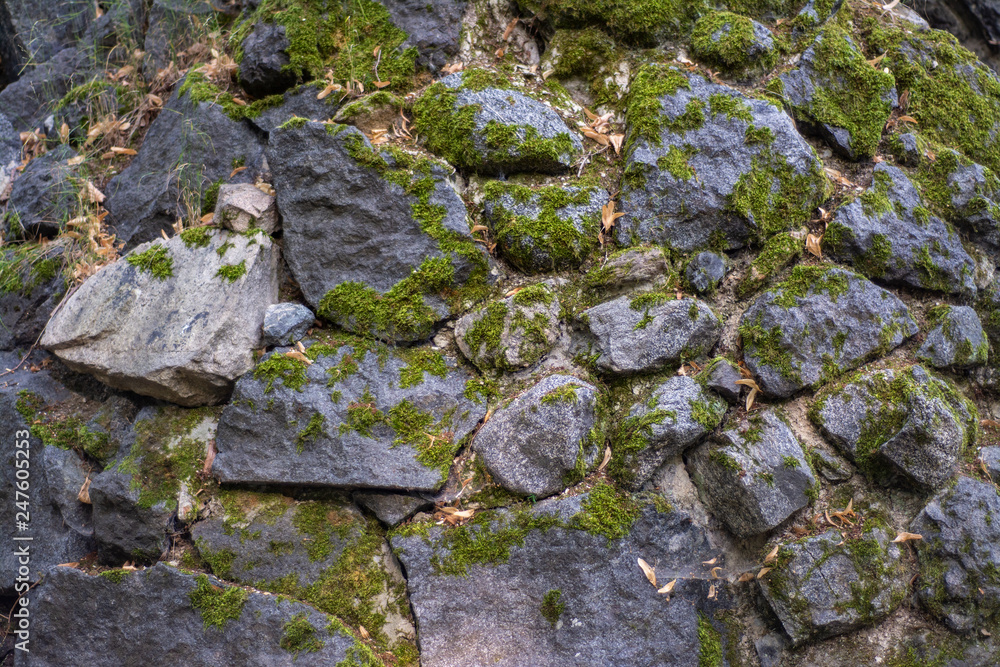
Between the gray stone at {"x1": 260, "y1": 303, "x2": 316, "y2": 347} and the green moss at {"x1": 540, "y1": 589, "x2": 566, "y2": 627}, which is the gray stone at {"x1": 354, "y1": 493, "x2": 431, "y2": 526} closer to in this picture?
the green moss at {"x1": 540, "y1": 589, "x2": 566, "y2": 627}

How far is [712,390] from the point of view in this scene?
3.05 meters

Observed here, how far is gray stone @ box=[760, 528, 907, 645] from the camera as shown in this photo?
2756mm

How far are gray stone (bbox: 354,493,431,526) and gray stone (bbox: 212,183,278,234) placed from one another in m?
1.54

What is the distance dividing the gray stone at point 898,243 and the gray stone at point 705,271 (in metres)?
0.62

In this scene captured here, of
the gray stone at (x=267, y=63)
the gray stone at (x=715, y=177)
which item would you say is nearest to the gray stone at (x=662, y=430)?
the gray stone at (x=715, y=177)

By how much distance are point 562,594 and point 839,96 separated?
10.6ft

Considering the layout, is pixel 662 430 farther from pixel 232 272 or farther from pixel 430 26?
pixel 430 26

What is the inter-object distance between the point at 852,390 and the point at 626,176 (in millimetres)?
1563

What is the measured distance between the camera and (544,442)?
2.95m

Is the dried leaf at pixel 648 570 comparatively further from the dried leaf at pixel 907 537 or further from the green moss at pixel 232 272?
the green moss at pixel 232 272

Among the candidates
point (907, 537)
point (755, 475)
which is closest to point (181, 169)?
point (755, 475)

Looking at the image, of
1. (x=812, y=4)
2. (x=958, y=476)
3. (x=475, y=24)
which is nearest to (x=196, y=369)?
(x=475, y=24)

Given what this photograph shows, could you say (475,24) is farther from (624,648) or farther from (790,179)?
(624,648)

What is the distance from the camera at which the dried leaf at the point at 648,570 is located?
2828 millimetres
